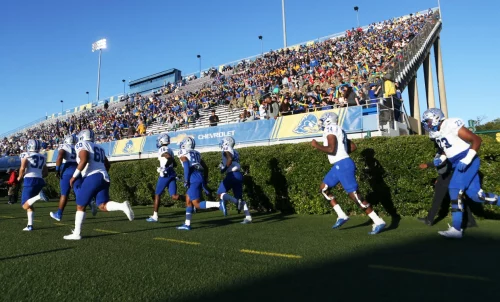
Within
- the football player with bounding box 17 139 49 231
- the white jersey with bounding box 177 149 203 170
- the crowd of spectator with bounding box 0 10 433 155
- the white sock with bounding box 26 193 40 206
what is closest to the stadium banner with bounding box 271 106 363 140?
the crowd of spectator with bounding box 0 10 433 155

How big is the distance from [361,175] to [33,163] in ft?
23.1

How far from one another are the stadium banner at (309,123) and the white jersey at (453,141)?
7.71m

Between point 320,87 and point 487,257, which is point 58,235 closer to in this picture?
point 487,257

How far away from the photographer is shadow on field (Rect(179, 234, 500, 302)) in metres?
3.02

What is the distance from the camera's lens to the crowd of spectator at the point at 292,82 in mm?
17766

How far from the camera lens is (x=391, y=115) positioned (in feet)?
44.1

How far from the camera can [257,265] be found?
4.04 meters

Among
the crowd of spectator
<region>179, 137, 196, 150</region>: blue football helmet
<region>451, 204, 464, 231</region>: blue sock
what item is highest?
the crowd of spectator

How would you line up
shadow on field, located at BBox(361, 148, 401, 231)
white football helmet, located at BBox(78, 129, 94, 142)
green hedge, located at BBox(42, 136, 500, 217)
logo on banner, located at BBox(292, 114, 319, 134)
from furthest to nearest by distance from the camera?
1. logo on banner, located at BBox(292, 114, 319, 134)
2. shadow on field, located at BBox(361, 148, 401, 231)
3. green hedge, located at BBox(42, 136, 500, 217)
4. white football helmet, located at BBox(78, 129, 94, 142)

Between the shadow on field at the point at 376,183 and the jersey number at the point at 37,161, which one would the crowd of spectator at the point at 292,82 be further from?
the jersey number at the point at 37,161

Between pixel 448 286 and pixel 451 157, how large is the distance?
9.82 feet

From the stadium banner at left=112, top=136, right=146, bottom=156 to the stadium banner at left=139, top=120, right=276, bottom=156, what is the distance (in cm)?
264

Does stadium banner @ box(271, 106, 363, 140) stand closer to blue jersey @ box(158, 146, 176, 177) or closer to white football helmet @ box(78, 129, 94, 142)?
blue jersey @ box(158, 146, 176, 177)

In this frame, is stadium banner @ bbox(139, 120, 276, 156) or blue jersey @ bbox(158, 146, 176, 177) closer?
blue jersey @ bbox(158, 146, 176, 177)
